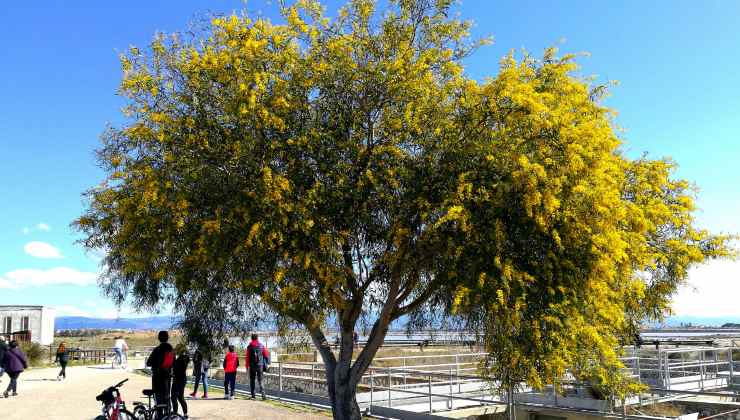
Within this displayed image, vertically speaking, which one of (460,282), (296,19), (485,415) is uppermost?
(296,19)

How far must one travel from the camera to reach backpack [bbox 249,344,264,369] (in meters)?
20.5

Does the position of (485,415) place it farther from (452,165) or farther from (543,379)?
(452,165)

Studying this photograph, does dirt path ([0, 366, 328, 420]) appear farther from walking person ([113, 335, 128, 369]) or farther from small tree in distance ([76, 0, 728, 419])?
walking person ([113, 335, 128, 369])

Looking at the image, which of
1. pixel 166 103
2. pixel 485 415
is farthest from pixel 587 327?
pixel 485 415

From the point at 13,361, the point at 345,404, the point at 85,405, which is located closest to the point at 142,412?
the point at 345,404

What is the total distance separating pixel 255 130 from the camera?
12406 mm

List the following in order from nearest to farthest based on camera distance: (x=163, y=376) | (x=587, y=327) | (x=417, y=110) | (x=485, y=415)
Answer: (x=587, y=327)
(x=417, y=110)
(x=163, y=376)
(x=485, y=415)

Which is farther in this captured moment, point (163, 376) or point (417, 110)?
point (163, 376)

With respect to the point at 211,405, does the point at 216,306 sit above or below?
above

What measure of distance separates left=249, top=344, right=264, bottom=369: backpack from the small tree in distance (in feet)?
21.3

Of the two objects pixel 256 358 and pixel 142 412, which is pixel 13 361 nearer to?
pixel 256 358

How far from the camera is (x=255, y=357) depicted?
2089 cm

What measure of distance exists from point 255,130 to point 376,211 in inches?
112

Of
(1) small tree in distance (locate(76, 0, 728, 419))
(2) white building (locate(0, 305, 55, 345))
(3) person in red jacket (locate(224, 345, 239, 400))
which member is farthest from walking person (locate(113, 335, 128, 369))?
(1) small tree in distance (locate(76, 0, 728, 419))
